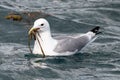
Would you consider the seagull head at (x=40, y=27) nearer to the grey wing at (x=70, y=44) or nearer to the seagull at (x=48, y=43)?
the seagull at (x=48, y=43)

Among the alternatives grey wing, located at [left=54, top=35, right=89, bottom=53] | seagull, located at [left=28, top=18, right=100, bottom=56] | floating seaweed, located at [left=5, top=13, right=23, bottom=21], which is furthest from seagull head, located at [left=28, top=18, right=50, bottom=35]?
floating seaweed, located at [left=5, top=13, right=23, bottom=21]

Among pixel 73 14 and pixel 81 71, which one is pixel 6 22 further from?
pixel 81 71

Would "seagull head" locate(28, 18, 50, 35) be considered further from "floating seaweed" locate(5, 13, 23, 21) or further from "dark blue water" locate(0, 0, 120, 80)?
"floating seaweed" locate(5, 13, 23, 21)

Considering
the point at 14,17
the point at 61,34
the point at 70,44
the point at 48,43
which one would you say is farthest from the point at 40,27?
the point at 14,17

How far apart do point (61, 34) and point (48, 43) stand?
2508 millimetres

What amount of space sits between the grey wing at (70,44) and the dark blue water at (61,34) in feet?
0.64

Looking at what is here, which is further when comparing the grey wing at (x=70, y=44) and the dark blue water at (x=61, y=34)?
the grey wing at (x=70, y=44)

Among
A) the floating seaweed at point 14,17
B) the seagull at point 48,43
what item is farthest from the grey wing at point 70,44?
the floating seaweed at point 14,17

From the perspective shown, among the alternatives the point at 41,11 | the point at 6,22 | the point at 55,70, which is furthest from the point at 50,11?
the point at 55,70

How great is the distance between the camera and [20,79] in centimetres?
1299

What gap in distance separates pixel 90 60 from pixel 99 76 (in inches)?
55.3

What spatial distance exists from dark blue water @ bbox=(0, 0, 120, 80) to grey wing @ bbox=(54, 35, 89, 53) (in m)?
0.20

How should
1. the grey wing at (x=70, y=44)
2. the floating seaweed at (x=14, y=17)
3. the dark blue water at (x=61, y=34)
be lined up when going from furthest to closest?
1. the floating seaweed at (x=14, y=17)
2. the grey wing at (x=70, y=44)
3. the dark blue water at (x=61, y=34)

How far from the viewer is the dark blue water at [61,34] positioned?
44.4ft
